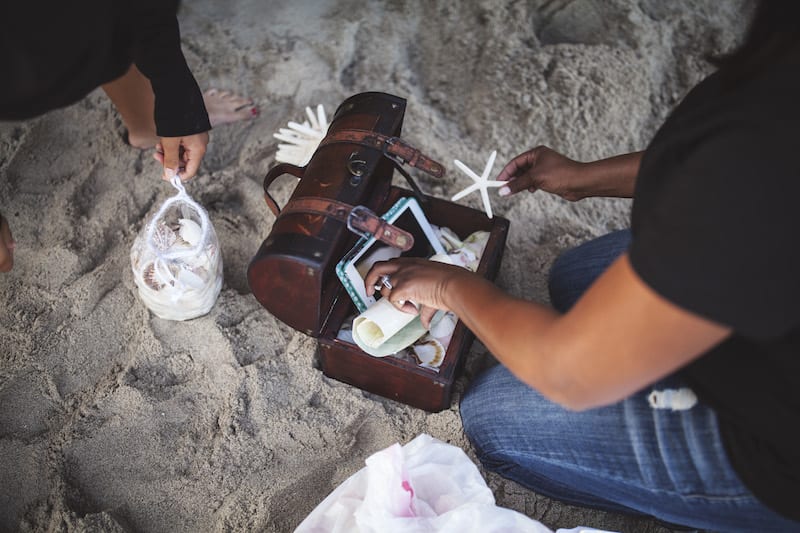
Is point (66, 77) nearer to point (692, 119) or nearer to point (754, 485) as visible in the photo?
point (692, 119)

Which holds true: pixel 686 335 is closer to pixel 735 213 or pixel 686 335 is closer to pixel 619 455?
pixel 735 213

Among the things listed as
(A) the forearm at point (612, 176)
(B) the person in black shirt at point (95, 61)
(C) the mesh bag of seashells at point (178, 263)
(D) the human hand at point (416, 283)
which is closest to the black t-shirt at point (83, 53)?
(B) the person in black shirt at point (95, 61)

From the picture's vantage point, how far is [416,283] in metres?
1.18

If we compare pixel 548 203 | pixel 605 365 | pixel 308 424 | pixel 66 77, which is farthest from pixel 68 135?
pixel 605 365

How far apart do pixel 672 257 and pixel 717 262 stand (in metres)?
0.04

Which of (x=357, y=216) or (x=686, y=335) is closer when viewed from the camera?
(x=686, y=335)

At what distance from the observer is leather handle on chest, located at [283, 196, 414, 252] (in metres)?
1.24

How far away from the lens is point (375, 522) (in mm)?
1135

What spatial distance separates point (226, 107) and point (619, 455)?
1.49 meters

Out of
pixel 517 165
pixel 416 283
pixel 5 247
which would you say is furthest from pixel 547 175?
pixel 5 247

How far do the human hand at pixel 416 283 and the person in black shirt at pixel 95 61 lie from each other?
20.6 inches

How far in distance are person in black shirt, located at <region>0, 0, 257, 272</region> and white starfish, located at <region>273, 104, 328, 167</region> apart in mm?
341

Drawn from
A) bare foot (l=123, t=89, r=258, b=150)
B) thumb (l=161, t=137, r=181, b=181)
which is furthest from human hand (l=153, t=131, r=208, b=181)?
bare foot (l=123, t=89, r=258, b=150)

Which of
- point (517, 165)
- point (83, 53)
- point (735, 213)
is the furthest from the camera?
point (517, 165)
